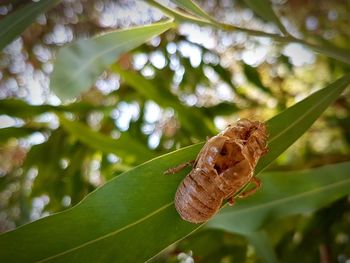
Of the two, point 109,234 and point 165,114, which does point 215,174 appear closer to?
point 109,234

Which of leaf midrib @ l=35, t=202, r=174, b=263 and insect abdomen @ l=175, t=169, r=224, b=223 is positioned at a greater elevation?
insect abdomen @ l=175, t=169, r=224, b=223

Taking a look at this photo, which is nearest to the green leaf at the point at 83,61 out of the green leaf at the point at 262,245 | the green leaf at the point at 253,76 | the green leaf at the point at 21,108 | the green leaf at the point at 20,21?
the green leaf at the point at 20,21

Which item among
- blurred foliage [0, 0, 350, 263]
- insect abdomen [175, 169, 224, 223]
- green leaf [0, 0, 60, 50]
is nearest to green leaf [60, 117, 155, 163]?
blurred foliage [0, 0, 350, 263]

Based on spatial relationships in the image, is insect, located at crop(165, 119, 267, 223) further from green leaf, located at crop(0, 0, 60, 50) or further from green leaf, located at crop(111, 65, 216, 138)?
green leaf, located at crop(111, 65, 216, 138)

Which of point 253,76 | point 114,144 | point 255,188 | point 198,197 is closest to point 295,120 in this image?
point 255,188

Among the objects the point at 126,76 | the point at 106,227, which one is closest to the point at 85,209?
the point at 106,227
